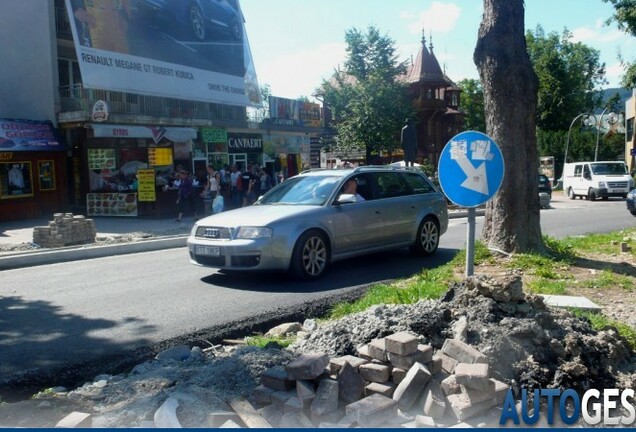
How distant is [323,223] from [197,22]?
23.6 metres

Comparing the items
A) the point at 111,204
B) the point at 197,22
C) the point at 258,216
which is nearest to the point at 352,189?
the point at 258,216

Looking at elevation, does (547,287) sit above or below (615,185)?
below

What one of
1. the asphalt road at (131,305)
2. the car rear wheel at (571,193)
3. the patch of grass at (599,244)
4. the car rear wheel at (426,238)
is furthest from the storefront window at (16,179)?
the car rear wheel at (571,193)

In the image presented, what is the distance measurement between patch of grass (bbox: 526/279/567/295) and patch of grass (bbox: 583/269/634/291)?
0.38m

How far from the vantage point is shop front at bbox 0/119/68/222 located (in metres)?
21.6

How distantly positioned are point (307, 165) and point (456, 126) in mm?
31265

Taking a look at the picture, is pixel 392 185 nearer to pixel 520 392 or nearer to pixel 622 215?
pixel 520 392

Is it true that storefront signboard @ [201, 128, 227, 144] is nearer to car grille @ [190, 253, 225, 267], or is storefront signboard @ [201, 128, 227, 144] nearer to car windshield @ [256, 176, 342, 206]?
car windshield @ [256, 176, 342, 206]

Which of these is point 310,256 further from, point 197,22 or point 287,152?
point 287,152

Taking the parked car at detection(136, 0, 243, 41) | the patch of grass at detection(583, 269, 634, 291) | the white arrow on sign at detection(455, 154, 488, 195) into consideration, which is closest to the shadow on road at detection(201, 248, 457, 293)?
the patch of grass at detection(583, 269, 634, 291)

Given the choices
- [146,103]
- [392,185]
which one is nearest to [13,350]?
[392,185]

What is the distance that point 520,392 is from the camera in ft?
13.3

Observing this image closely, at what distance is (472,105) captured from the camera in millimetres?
71625

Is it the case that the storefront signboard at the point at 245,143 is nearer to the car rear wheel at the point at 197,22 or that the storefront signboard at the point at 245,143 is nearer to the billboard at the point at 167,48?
the billboard at the point at 167,48
